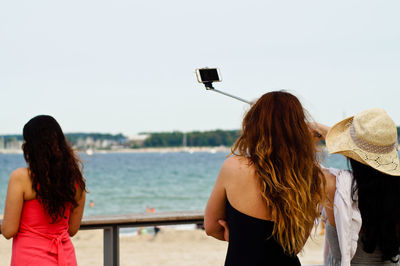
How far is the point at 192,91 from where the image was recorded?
50719 millimetres

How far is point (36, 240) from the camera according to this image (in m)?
2.16

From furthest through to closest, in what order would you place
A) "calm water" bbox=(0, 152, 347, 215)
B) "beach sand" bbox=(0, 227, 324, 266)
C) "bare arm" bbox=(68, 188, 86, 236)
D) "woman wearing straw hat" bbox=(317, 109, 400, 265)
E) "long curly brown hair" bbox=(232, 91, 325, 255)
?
"calm water" bbox=(0, 152, 347, 215), "beach sand" bbox=(0, 227, 324, 266), "bare arm" bbox=(68, 188, 86, 236), "woman wearing straw hat" bbox=(317, 109, 400, 265), "long curly brown hair" bbox=(232, 91, 325, 255)

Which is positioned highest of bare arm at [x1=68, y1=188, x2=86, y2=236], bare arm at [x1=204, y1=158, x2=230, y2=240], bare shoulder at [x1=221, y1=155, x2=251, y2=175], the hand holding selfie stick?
the hand holding selfie stick

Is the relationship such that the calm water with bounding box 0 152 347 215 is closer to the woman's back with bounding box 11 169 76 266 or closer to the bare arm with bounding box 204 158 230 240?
the woman's back with bounding box 11 169 76 266

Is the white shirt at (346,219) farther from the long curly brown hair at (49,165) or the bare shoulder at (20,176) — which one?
the bare shoulder at (20,176)

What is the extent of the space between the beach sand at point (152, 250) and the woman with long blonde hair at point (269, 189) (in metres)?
0.67

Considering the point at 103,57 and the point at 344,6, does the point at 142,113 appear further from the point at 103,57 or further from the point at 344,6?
the point at 344,6

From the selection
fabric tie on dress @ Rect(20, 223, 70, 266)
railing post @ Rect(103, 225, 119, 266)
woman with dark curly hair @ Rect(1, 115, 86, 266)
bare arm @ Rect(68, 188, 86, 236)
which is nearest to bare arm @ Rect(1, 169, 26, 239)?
woman with dark curly hair @ Rect(1, 115, 86, 266)

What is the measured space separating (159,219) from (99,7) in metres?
42.6

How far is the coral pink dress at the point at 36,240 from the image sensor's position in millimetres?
2150

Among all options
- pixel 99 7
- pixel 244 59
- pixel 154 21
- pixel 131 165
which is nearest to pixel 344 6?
pixel 244 59

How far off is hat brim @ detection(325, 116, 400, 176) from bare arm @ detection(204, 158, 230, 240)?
557 millimetres

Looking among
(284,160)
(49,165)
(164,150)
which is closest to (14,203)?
(49,165)

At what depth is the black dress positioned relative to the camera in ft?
5.63
